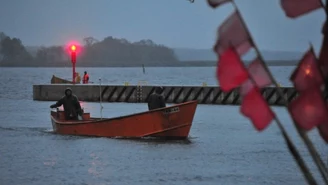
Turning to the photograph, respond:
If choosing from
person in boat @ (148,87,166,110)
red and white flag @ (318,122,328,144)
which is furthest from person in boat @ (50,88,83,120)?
red and white flag @ (318,122,328,144)

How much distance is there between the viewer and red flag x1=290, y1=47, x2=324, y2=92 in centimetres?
292

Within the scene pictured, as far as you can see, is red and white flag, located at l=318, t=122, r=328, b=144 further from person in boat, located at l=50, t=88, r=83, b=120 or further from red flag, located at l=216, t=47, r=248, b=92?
person in boat, located at l=50, t=88, r=83, b=120

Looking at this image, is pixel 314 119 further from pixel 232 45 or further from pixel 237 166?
pixel 237 166

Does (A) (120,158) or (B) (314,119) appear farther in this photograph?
(A) (120,158)

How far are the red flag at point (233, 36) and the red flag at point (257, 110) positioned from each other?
0.51 ft

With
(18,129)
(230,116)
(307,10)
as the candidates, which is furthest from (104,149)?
(307,10)

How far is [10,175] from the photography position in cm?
1961

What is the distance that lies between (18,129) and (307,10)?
1271 inches

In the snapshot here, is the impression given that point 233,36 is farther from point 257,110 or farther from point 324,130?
point 324,130

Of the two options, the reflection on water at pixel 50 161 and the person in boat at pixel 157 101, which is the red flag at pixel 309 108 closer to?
the reflection on water at pixel 50 161

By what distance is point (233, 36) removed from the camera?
2887 millimetres

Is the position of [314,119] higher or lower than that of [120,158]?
higher

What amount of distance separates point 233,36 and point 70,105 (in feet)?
75.8

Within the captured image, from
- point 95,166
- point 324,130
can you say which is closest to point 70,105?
point 95,166
